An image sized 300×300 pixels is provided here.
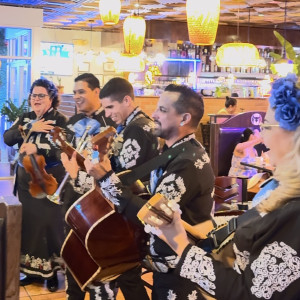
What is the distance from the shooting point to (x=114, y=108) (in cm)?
312

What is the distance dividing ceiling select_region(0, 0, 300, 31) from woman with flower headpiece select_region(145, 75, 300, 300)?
352 inches

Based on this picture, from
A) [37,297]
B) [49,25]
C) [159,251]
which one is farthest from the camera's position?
[49,25]

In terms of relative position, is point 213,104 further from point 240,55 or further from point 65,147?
point 65,147

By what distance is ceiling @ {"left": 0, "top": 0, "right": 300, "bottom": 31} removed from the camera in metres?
10.5

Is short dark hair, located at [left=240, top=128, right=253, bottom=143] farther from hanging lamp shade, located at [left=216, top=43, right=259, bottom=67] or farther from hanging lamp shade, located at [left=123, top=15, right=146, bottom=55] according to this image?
hanging lamp shade, located at [left=123, top=15, right=146, bottom=55]

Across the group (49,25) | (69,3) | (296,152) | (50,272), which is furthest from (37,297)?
(49,25)

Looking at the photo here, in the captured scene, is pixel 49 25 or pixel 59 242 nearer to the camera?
pixel 59 242

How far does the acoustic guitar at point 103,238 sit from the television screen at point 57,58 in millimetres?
14066

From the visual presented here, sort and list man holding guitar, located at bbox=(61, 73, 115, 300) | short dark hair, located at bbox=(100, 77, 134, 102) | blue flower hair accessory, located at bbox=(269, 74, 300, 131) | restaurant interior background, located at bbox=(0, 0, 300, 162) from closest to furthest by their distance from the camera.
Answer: blue flower hair accessory, located at bbox=(269, 74, 300, 131) → short dark hair, located at bbox=(100, 77, 134, 102) → man holding guitar, located at bbox=(61, 73, 115, 300) → restaurant interior background, located at bbox=(0, 0, 300, 162)

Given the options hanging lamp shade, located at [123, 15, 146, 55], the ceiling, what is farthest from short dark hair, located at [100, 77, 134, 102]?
the ceiling

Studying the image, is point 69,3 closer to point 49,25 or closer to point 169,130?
point 49,25

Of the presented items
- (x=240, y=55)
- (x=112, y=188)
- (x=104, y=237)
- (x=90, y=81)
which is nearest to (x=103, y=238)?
(x=104, y=237)

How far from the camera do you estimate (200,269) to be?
154cm

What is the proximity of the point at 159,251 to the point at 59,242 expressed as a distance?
2.20 metres
